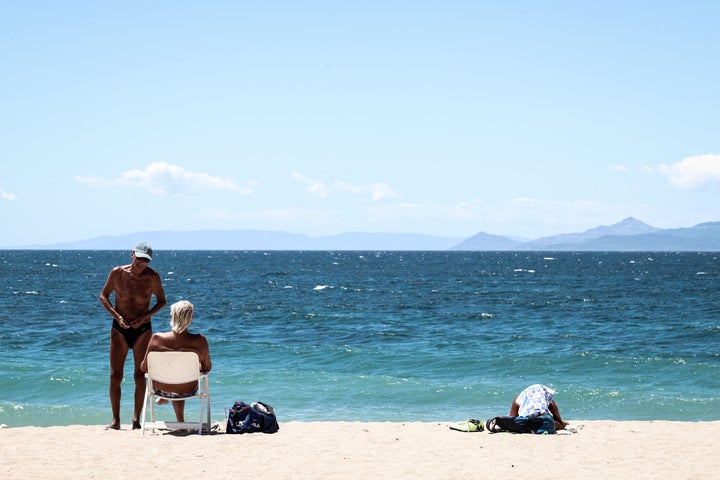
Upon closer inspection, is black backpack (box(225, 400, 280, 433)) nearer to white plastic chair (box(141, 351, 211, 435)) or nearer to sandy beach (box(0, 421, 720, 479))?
sandy beach (box(0, 421, 720, 479))

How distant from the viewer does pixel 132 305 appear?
9359mm

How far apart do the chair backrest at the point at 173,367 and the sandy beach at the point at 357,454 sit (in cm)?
68

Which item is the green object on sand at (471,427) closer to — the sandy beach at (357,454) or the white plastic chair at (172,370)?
the sandy beach at (357,454)

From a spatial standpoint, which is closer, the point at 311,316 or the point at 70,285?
the point at 311,316

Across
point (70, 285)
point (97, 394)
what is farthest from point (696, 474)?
point (70, 285)

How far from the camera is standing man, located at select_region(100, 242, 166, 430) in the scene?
9.27 meters

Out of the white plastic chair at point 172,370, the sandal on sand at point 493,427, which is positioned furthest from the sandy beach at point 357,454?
the white plastic chair at point 172,370

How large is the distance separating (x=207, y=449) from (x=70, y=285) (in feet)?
161

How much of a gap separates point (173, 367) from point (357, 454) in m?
2.27

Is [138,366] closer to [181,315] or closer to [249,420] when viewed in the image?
[181,315]

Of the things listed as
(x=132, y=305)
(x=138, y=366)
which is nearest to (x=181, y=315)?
(x=132, y=305)

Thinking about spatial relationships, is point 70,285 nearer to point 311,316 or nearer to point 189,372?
point 311,316

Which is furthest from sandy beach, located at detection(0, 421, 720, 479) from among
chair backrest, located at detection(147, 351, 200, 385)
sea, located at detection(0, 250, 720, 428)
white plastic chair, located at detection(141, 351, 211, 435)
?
sea, located at detection(0, 250, 720, 428)

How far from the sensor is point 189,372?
905 centimetres
